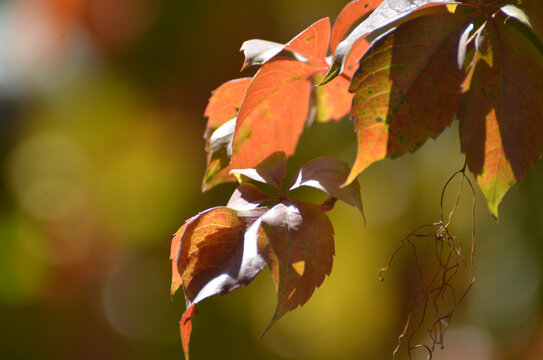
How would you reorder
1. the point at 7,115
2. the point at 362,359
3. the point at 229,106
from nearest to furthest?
the point at 229,106 < the point at 362,359 < the point at 7,115

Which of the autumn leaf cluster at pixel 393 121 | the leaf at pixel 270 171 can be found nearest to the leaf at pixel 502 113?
the autumn leaf cluster at pixel 393 121

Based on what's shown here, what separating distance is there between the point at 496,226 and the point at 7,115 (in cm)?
223

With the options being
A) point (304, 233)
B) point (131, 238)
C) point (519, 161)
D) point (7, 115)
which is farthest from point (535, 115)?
point (7, 115)

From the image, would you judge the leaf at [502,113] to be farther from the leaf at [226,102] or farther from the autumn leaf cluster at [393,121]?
the leaf at [226,102]

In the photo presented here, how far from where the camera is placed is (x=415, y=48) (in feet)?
0.84

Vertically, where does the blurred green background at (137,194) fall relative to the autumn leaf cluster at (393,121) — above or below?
below

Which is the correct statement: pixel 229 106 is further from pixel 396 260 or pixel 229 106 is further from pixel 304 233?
pixel 396 260

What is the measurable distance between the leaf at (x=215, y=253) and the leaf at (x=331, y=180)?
3 centimetres

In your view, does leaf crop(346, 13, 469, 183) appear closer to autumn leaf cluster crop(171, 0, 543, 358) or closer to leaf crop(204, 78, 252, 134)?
autumn leaf cluster crop(171, 0, 543, 358)

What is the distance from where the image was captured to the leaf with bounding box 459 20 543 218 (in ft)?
0.88

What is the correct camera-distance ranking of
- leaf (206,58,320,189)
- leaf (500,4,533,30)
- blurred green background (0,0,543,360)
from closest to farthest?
leaf (500,4,533,30) → leaf (206,58,320,189) → blurred green background (0,0,543,360)

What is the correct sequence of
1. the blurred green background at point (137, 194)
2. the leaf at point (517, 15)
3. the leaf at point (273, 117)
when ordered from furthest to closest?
the blurred green background at point (137, 194), the leaf at point (273, 117), the leaf at point (517, 15)

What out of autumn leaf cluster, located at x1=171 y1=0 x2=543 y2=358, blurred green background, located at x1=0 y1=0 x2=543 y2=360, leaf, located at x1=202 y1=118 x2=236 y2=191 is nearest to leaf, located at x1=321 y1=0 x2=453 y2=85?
autumn leaf cluster, located at x1=171 y1=0 x2=543 y2=358

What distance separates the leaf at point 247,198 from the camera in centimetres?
30
